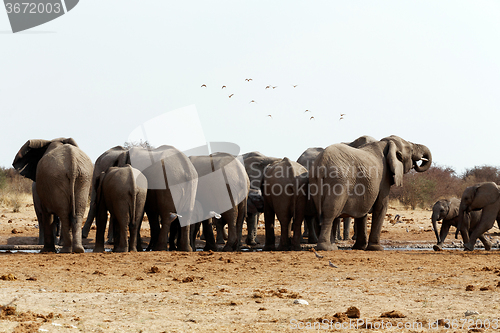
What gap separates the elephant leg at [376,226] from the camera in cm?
1394

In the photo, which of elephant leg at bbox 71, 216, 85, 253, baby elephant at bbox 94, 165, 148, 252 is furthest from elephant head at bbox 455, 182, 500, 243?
elephant leg at bbox 71, 216, 85, 253

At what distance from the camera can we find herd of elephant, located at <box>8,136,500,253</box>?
37.4ft

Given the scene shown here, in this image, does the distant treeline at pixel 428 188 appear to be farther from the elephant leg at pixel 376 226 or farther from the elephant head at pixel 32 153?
the elephant head at pixel 32 153

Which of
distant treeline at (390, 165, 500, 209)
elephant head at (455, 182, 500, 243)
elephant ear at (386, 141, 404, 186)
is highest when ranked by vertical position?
elephant ear at (386, 141, 404, 186)

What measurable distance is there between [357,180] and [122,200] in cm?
541

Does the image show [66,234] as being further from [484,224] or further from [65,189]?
[484,224]

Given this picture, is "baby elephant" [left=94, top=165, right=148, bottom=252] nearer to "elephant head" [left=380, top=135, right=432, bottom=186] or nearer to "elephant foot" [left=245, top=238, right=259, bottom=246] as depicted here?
"elephant foot" [left=245, top=238, right=259, bottom=246]

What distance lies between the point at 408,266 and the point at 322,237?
123 inches

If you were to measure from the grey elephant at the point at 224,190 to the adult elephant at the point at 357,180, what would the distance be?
5.66 feet

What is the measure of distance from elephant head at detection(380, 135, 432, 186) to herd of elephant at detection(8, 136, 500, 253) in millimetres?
29

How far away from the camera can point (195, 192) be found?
1271cm

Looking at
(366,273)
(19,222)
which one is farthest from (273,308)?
(19,222)

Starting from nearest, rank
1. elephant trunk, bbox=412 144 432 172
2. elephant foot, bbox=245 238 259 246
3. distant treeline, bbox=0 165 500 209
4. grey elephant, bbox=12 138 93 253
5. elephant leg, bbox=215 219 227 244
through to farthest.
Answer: grey elephant, bbox=12 138 93 253
elephant trunk, bbox=412 144 432 172
elephant foot, bbox=245 238 259 246
elephant leg, bbox=215 219 227 244
distant treeline, bbox=0 165 500 209

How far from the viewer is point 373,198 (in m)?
13.7
